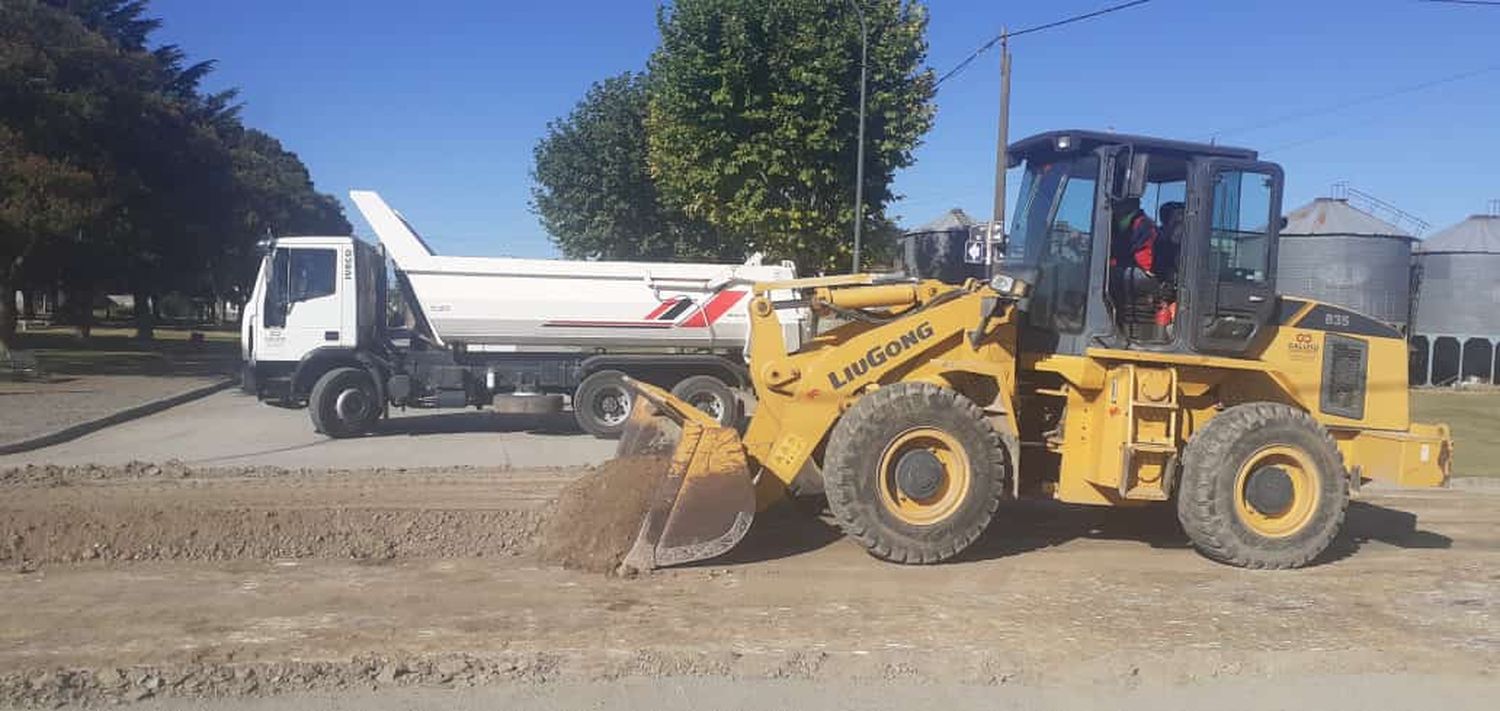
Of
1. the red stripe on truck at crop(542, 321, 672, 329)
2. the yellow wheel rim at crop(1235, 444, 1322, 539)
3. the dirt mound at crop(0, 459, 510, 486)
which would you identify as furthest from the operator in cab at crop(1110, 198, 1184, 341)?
the red stripe on truck at crop(542, 321, 672, 329)

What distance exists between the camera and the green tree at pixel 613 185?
31.8 metres

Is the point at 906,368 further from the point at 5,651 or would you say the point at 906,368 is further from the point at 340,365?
the point at 340,365

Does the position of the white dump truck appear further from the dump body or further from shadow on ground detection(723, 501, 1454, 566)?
shadow on ground detection(723, 501, 1454, 566)

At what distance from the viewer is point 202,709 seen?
484 cm

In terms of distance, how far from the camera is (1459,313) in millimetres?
34500

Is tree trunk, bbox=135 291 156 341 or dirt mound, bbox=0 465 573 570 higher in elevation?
tree trunk, bbox=135 291 156 341

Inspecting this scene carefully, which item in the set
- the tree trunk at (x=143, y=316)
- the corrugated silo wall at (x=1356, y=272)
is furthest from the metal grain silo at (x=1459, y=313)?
the tree trunk at (x=143, y=316)

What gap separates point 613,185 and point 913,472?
1018 inches

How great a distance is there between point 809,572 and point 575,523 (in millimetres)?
1695

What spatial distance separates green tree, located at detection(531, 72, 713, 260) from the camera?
31.8 metres

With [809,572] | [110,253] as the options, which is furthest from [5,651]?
[110,253]

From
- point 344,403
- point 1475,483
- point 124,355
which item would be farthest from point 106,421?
point 124,355

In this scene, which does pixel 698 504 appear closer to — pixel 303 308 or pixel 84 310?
pixel 303 308

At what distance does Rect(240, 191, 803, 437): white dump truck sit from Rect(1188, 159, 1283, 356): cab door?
792cm
